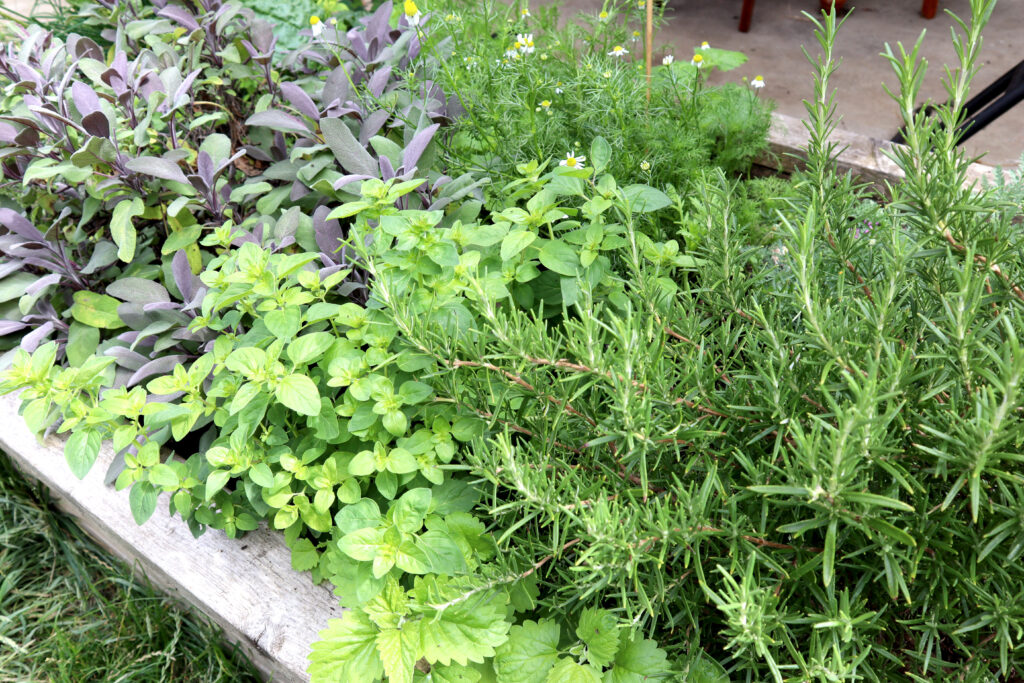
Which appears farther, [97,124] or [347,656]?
[97,124]

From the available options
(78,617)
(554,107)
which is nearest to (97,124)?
(554,107)

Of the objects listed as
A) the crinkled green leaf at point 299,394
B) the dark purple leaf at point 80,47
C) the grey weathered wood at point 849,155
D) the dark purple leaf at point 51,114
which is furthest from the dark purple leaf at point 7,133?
the grey weathered wood at point 849,155

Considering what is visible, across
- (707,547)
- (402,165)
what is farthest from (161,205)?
(707,547)

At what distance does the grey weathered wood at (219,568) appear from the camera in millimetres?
1479

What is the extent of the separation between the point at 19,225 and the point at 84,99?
429 millimetres

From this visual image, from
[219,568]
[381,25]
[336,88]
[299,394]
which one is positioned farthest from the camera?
[381,25]

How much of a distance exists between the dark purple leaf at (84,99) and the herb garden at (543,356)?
0.02 metres

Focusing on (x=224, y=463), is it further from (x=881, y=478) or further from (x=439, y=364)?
(x=881, y=478)

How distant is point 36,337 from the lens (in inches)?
75.6

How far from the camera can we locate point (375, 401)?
1.36 meters

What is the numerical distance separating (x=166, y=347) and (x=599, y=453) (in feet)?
4.10

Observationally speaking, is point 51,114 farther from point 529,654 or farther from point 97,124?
point 529,654

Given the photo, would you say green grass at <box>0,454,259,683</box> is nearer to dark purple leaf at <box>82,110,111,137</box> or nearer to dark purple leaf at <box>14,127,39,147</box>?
dark purple leaf at <box>14,127,39,147</box>

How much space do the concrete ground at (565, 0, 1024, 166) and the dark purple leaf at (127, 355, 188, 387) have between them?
2762 millimetres
